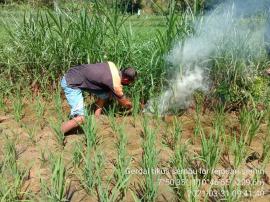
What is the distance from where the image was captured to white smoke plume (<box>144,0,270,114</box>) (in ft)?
16.4

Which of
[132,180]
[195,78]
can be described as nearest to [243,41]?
[195,78]

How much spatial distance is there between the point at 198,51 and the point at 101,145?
1805 mm

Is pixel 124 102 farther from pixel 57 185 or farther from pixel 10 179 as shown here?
pixel 57 185

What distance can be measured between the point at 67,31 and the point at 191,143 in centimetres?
227

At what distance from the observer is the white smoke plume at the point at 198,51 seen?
5.00m

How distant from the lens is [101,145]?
407 cm

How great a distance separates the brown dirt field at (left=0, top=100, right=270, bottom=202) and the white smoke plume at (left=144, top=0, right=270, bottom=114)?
0.80 ft

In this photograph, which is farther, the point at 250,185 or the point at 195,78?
the point at 195,78

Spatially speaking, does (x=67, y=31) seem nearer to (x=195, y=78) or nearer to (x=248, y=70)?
(x=195, y=78)

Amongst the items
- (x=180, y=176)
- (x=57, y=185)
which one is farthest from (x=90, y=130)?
(x=180, y=176)

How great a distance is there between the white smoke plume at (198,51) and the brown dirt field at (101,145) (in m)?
0.24

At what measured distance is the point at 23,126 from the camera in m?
4.67

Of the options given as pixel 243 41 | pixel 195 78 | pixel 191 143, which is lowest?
pixel 191 143

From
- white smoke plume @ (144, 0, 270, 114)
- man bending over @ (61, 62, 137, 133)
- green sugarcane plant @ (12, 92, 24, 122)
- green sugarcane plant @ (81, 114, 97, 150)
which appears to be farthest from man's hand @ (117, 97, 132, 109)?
green sugarcane plant @ (12, 92, 24, 122)
